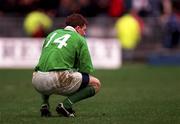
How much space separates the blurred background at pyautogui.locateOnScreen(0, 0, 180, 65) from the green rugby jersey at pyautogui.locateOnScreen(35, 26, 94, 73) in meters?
15.3

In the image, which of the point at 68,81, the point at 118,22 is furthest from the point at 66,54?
the point at 118,22

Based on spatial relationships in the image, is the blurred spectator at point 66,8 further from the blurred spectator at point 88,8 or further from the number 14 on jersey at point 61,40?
the number 14 on jersey at point 61,40

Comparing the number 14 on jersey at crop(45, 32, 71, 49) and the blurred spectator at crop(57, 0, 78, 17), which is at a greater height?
the number 14 on jersey at crop(45, 32, 71, 49)

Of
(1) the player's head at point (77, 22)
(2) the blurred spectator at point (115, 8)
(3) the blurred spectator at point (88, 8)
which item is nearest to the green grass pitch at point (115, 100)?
(1) the player's head at point (77, 22)

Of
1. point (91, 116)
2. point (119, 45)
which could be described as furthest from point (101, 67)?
point (91, 116)

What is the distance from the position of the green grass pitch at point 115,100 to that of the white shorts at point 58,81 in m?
0.49

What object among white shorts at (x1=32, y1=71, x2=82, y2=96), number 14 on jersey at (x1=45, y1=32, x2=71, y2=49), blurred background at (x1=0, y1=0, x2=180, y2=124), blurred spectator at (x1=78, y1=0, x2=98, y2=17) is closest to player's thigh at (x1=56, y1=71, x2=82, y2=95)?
white shorts at (x1=32, y1=71, x2=82, y2=96)

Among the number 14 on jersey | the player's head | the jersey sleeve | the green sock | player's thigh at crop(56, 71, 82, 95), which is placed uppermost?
the player's head

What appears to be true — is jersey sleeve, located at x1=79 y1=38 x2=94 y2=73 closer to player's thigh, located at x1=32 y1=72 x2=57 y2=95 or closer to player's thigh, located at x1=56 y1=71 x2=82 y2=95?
player's thigh, located at x1=56 y1=71 x2=82 y2=95

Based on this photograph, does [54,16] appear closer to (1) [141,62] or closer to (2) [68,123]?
(1) [141,62]

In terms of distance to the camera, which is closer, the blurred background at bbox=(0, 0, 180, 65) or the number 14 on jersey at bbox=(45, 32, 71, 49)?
the number 14 on jersey at bbox=(45, 32, 71, 49)

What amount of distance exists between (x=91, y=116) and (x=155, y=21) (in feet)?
53.4

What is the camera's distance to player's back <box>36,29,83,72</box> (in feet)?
40.4

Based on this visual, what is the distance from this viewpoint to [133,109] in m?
14.1
